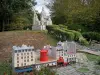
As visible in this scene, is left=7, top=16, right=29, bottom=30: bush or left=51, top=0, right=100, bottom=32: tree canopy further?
left=51, top=0, right=100, bottom=32: tree canopy

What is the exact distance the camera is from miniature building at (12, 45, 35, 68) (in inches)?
176

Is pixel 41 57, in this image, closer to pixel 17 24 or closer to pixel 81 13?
pixel 17 24

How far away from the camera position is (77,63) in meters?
5.75

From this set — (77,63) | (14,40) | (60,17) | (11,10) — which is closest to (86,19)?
(60,17)

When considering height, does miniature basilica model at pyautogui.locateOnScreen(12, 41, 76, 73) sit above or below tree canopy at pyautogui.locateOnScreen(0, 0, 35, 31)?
below

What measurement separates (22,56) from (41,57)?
77 cm

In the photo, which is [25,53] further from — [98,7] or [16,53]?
[98,7]

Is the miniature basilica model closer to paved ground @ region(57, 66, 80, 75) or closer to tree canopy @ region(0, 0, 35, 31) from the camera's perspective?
paved ground @ region(57, 66, 80, 75)

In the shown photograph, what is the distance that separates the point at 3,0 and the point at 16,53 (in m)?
10.9

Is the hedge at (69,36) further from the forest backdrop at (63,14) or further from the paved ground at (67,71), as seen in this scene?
the paved ground at (67,71)

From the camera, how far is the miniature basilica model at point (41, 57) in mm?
4492

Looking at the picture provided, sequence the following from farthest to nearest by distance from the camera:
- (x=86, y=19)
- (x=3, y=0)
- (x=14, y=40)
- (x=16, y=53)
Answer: (x=86, y=19) < (x=3, y=0) < (x=14, y=40) < (x=16, y=53)

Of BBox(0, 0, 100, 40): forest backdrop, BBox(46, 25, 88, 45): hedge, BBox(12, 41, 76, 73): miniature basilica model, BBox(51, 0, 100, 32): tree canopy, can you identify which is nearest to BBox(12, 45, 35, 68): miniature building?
BBox(12, 41, 76, 73): miniature basilica model

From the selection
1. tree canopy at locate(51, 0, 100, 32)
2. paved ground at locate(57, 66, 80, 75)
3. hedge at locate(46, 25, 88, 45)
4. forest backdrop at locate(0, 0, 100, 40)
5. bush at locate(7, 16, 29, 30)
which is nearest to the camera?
paved ground at locate(57, 66, 80, 75)
